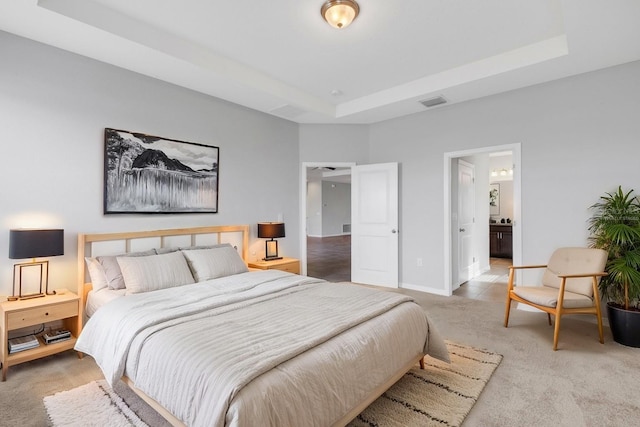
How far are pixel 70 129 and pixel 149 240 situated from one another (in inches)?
49.2

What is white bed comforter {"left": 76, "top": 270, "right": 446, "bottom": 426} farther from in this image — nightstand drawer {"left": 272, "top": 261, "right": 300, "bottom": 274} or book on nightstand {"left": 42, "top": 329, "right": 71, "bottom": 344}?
nightstand drawer {"left": 272, "top": 261, "right": 300, "bottom": 274}

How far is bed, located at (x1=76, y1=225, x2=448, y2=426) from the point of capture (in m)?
1.41

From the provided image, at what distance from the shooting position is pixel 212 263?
10.7 ft

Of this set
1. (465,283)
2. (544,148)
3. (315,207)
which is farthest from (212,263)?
(315,207)

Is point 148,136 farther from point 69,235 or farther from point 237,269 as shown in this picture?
point 237,269

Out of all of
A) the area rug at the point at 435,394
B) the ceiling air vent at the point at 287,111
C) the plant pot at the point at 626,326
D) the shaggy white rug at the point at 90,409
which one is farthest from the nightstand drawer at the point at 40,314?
the plant pot at the point at 626,326

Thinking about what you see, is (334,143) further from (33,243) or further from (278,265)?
(33,243)

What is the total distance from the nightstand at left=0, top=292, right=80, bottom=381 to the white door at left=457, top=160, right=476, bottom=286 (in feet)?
16.0

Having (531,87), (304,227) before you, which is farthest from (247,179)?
(531,87)

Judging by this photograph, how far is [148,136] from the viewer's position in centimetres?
347

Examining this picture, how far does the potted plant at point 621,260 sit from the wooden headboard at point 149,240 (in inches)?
155

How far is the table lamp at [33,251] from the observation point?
8.07 ft

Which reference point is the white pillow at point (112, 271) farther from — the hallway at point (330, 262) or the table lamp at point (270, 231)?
the hallway at point (330, 262)

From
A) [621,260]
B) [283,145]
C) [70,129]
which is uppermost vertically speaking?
[283,145]
